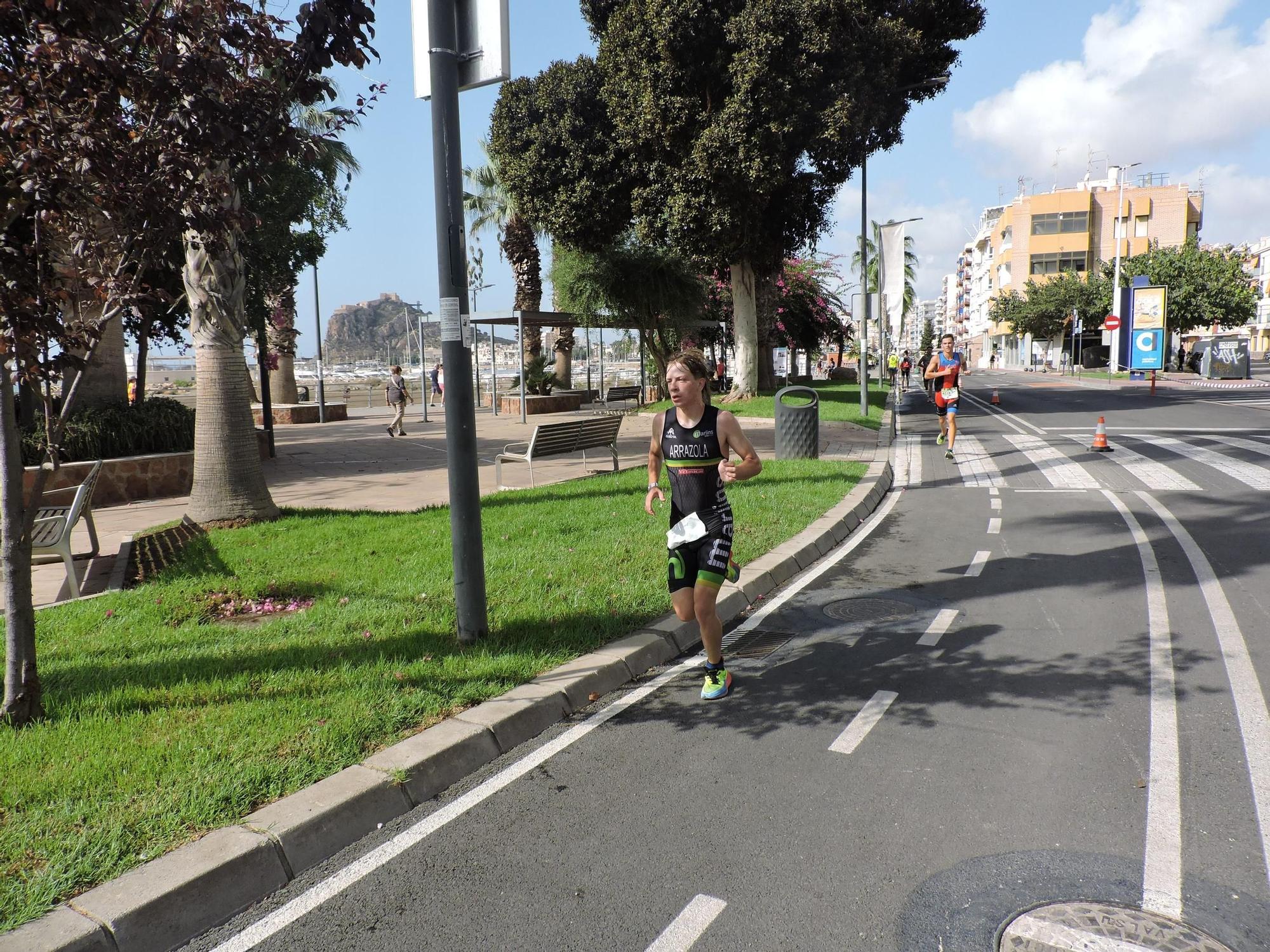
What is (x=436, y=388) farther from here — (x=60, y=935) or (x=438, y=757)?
(x=60, y=935)

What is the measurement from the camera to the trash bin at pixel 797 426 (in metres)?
13.2

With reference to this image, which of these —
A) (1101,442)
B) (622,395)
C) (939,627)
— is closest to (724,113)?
(1101,442)

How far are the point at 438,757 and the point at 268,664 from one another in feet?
4.99

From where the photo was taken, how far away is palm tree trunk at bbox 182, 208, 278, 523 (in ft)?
27.2

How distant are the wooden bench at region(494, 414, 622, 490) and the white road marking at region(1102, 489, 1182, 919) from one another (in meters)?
6.95

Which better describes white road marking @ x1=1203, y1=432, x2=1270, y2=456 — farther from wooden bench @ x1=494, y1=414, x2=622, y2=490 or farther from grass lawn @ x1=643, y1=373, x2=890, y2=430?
wooden bench @ x1=494, y1=414, x2=622, y2=490

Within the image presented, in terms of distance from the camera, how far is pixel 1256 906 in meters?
2.75

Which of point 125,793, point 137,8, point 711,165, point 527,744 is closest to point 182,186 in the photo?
point 137,8

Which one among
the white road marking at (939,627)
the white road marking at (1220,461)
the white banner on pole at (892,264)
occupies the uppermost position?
the white banner on pole at (892,264)

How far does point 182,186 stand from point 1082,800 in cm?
457

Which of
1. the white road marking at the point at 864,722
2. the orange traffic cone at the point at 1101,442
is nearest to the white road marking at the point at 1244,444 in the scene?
the orange traffic cone at the point at 1101,442

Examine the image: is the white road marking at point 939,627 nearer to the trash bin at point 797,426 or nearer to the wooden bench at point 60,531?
the wooden bench at point 60,531

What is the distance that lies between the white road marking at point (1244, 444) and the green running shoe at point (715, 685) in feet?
41.1

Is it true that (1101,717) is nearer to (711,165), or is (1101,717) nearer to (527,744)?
(527,744)
